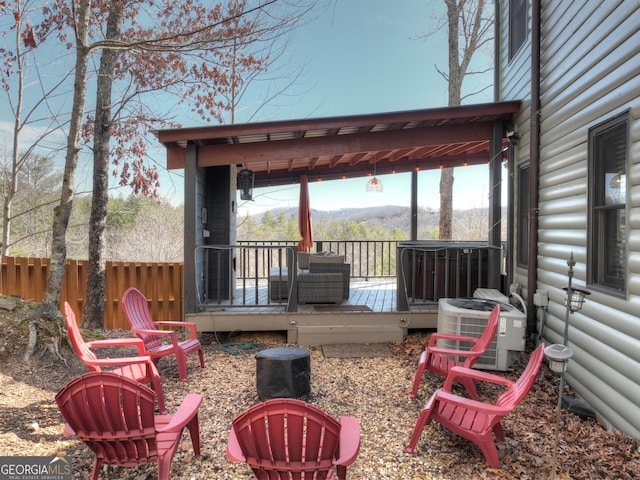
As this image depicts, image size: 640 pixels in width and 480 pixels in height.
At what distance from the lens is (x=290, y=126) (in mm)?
5168

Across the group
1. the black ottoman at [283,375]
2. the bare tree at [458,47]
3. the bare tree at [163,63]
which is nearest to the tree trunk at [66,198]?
the bare tree at [163,63]

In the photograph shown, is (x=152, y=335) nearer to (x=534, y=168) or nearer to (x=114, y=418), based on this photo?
(x=114, y=418)

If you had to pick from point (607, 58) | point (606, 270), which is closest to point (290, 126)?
point (607, 58)

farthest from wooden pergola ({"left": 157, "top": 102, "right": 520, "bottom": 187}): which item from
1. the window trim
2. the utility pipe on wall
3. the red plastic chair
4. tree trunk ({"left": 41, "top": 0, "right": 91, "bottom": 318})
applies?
the red plastic chair

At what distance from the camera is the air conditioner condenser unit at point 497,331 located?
4.09 meters

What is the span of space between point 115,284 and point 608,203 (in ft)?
22.3

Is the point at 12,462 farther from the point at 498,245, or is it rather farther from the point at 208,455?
the point at 498,245

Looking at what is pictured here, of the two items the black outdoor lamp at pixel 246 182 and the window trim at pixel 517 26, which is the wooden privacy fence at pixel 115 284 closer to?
the black outdoor lamp at pixel 246 182

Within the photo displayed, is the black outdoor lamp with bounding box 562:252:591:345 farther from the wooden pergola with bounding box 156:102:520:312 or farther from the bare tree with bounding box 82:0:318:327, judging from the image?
the bare tree with bounding box 82:0:318:327

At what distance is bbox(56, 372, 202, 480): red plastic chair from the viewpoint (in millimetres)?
2125

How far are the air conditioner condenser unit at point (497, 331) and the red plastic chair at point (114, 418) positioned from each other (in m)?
2.89

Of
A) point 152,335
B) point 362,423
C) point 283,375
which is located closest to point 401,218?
point 152,335

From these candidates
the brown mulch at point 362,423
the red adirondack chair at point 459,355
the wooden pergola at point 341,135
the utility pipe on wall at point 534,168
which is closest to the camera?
the brown mulch at point 362,423

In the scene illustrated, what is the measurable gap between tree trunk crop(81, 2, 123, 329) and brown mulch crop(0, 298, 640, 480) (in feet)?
5.40
